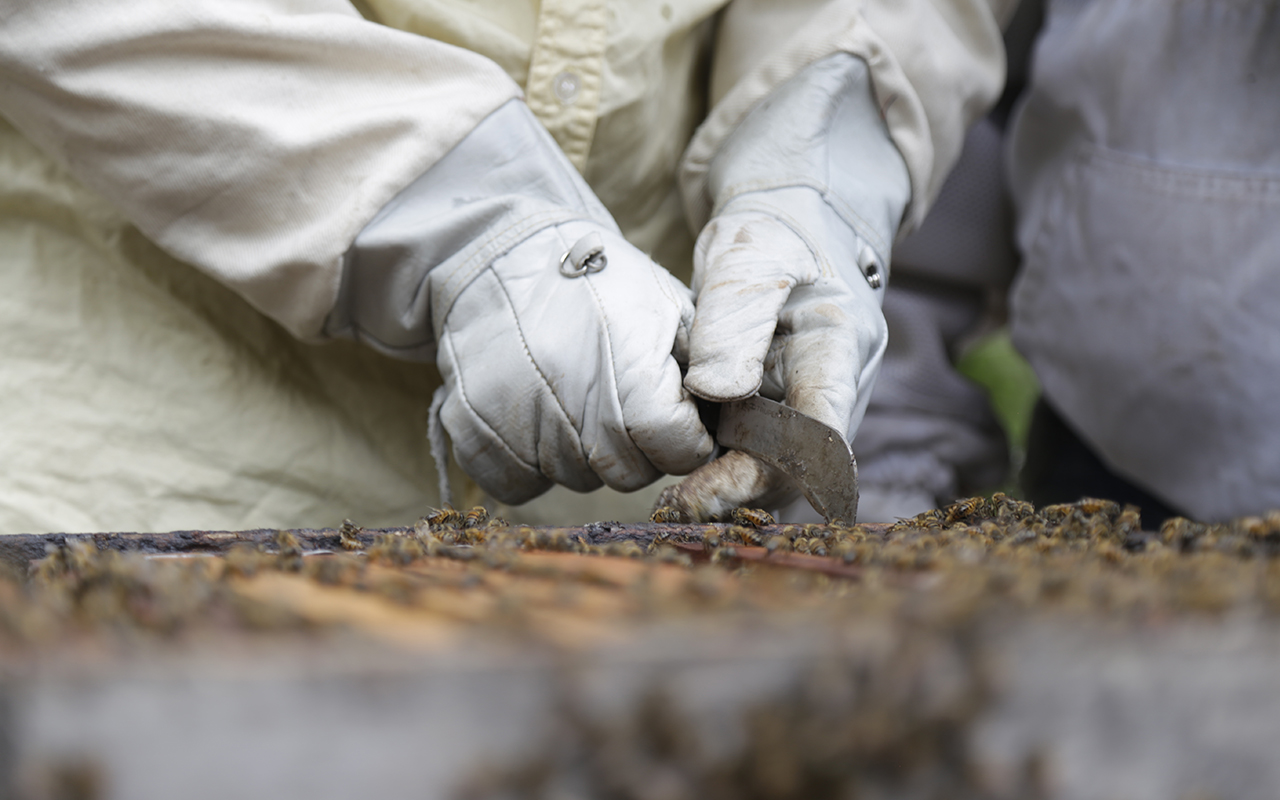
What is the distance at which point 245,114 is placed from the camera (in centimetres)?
207

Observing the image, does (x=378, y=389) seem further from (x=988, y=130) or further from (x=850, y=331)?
(x=988, y=130)

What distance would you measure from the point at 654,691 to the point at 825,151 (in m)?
2.19

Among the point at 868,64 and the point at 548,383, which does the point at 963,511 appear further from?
the point at 868,64

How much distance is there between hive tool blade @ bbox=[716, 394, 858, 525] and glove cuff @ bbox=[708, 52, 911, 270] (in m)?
0.86

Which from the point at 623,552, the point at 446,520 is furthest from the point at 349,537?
the point at 623,552

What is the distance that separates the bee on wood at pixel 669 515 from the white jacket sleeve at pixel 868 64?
1188 millimetres

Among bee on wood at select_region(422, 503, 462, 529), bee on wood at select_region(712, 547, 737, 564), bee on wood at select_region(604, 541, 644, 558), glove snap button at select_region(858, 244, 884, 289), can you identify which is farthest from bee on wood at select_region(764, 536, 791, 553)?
glove snap button at select_region(858, 244, 884, 289)

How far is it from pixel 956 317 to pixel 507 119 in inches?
114

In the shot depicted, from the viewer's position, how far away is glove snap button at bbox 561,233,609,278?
2.13m

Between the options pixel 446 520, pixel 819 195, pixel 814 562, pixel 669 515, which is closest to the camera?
pixel 814 562

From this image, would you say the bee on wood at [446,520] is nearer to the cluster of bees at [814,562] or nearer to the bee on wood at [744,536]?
the cluster of bees at [814,562]

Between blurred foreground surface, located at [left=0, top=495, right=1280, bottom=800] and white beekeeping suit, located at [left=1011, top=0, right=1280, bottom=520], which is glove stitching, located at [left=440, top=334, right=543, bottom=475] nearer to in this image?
blurred foreground surface, located at [left=0, top=495, right=1280, bottom=800]

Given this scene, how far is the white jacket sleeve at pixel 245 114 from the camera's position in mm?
2020

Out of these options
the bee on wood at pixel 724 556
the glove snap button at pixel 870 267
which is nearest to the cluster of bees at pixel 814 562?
the bee on wood at pixel 724 556
